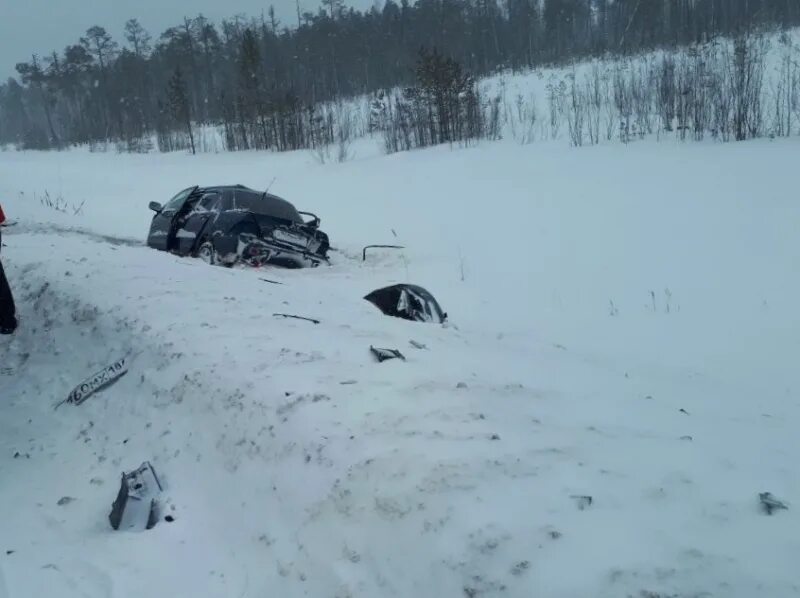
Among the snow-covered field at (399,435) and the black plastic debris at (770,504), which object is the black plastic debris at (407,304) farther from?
the black plastic debris at (770,504)

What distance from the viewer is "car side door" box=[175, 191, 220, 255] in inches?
404

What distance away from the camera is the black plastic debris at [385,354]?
465 cm

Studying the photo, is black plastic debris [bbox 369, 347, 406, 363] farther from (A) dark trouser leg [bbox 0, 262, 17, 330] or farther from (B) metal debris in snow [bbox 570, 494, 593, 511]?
(A) dark trouser leg [bbox 0, 262, 17, 330]

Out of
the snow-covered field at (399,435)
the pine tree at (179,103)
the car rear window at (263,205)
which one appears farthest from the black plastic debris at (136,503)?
the pine tree at (179,103)

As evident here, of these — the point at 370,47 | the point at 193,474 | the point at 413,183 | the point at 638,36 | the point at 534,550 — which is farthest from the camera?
the point at 370,47

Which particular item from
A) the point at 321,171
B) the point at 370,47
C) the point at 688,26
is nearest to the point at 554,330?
the point at 321,171

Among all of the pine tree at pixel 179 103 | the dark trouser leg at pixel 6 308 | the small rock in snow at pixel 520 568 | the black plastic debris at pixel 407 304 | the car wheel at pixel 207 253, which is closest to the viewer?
the small rock in snow at pixel 520 568

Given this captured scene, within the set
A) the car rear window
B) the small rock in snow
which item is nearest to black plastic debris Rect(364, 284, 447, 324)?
the car rear window

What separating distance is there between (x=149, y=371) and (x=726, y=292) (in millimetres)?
7137

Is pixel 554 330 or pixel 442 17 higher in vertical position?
pixel 442 17

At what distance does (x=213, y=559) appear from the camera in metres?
3.24

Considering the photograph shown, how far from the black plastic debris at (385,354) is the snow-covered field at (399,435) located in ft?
0.48

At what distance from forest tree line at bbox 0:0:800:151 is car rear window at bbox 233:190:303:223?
15.1m

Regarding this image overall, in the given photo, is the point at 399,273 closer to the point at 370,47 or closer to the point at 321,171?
the point at 321,171
